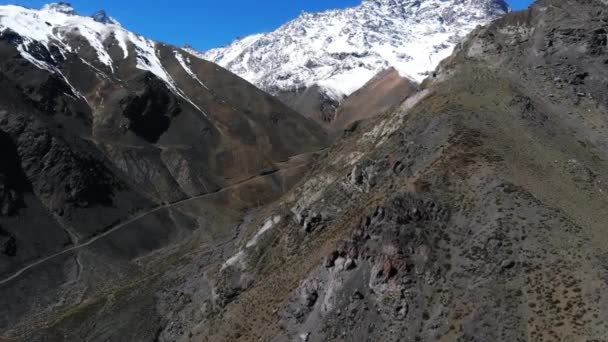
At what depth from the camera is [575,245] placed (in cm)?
3994

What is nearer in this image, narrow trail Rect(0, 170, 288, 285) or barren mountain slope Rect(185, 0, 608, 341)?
barren mountain slope Rect(185, 0, 608, 341)

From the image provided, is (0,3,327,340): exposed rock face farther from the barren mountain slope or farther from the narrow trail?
the barren mountain slope

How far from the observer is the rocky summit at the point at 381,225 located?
131ft

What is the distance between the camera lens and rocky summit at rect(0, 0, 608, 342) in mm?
39844

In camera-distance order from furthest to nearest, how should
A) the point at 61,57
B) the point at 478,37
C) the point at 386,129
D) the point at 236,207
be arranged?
the point at 61,57 → the point at 236,207 → the point at 478,37 → the point at 386,129

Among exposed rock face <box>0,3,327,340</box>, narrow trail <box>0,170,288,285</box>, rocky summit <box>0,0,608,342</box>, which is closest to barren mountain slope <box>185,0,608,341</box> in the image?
rocky summit <box>0,0,608,342</box>

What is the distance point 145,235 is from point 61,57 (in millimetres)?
89177

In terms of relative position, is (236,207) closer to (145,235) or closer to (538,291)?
(145,235)

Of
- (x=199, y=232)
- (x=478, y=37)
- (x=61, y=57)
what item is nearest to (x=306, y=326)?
(x=478, y=37)

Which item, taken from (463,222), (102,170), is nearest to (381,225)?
(463,222)

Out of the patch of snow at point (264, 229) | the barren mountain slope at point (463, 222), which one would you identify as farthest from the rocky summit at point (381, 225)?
the patch of snow at point (264, 229)

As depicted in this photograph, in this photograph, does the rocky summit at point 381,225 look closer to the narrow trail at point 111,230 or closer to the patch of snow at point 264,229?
the patch of snow at point 264,229

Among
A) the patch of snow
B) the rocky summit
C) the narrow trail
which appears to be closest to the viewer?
the rocky summit

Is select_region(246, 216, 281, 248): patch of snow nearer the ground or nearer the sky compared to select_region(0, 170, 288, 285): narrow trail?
nearer the ground
